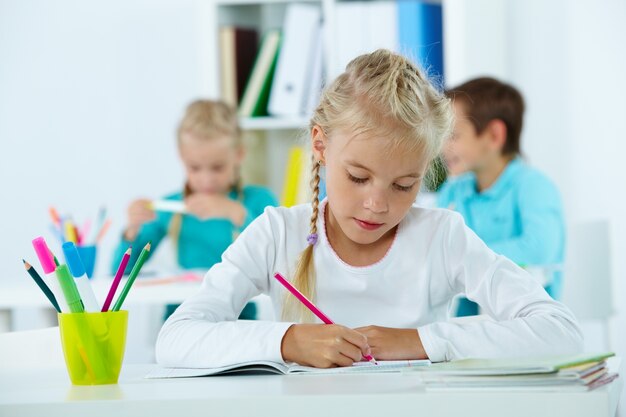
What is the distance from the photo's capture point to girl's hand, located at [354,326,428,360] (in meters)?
1.16

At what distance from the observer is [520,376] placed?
34.2 inches

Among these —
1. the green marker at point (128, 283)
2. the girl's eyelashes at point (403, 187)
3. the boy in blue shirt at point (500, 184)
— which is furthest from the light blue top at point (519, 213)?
the green marker at point (128, 283)

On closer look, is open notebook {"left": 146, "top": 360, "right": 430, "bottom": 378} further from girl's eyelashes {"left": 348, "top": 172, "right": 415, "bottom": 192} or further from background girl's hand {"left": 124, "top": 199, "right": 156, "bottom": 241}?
background girl's hand {"left": 124, "top": 199, "right": 156, "bottom": 241}

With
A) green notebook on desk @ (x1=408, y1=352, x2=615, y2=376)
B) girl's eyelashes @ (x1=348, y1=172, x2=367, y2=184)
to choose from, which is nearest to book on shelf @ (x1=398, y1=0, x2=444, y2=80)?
girl's eyelashes @ (x1=348, y1=172, x2=367, y2=184)

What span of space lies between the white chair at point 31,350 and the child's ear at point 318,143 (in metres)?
0.46

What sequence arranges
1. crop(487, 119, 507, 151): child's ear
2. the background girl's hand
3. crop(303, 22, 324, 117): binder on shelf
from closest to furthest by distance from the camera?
the background girl's hand, crop(487, 119, 507, 151): child's ear, crop(303, 22, 324, 117): binder on shelf

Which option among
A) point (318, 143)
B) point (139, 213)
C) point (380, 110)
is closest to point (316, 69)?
point (139, 213)

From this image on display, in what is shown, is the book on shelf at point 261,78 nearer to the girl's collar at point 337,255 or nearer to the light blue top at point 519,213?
the light blue top at point 519,213

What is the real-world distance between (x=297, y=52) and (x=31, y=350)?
232 centimetres

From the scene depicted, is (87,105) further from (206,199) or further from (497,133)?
(497,133)

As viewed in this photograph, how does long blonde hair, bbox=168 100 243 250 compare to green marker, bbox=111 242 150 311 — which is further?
long blonde hair, bbox=168 100 243 250

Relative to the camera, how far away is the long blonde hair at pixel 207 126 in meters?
2.96

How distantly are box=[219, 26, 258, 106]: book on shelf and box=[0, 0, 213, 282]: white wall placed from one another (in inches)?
14.6

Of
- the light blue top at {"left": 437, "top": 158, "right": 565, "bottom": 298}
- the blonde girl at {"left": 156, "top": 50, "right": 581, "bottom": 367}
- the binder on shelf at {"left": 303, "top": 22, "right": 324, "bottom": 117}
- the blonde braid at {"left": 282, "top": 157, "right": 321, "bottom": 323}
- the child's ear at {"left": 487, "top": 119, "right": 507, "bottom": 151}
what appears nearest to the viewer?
the blonde girl at {"left": 156, "top": 50, "right": 581, "bottom": 367}
